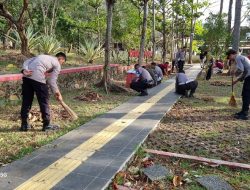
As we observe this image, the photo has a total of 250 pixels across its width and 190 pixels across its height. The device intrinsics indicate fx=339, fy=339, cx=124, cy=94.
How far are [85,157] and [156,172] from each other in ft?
3.35

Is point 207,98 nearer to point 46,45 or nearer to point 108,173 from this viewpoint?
point 46,45

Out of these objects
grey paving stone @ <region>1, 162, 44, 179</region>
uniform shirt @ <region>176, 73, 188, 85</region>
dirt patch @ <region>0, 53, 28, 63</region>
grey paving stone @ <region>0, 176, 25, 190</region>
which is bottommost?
grey paving stone @ <region>0, 176, 25, 190</region>

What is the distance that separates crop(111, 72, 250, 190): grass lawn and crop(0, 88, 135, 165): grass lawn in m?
1.55

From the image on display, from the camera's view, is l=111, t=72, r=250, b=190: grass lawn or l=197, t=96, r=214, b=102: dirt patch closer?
l=111, t=72, r=250, b=190: grass lawn

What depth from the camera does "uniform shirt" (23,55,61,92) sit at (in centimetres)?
584

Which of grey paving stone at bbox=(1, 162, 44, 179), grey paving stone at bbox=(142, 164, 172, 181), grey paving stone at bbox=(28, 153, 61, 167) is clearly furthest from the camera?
grey paving stone at bbox=(28, 153, 61, 167)

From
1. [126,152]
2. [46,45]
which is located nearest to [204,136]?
[126,152]

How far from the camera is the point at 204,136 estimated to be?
6211 mm

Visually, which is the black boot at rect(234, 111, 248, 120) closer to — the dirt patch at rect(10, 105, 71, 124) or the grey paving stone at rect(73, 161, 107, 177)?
the dirt patch at rect(10, 105, 71, 124)

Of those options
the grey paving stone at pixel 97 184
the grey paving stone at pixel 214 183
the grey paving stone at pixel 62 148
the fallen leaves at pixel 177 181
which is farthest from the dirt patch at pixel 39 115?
the grey paving stone at pixel 214 183

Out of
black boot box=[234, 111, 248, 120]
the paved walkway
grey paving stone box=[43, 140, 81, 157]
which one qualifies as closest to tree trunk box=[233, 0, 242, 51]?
black boot box=[234, 111, 248, 120]

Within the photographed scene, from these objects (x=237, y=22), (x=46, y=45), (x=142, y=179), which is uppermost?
(x=237, y=22)

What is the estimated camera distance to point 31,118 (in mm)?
6641

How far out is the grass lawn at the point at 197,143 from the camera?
170 inches
